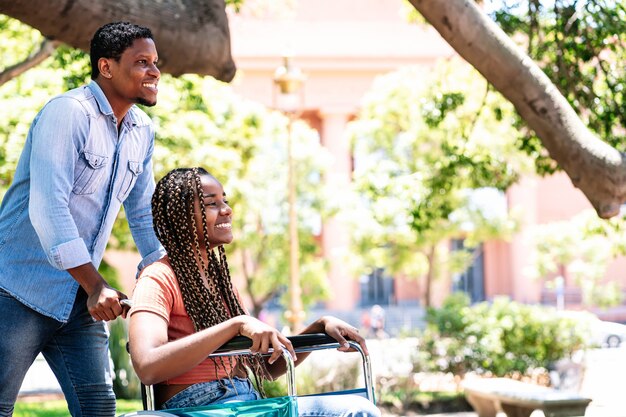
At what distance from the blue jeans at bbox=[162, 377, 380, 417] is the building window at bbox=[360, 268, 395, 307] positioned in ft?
135

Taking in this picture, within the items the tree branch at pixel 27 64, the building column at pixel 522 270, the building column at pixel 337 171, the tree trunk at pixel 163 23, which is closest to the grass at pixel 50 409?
the tree branch at pixel 27 64

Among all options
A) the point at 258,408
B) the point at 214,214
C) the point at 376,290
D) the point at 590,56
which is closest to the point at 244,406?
the point at 258,408

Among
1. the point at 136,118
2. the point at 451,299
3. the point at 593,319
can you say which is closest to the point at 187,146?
the point at 451,299

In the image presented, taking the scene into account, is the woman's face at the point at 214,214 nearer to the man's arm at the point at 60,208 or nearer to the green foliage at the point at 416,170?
the man's arm at the point at 60,208

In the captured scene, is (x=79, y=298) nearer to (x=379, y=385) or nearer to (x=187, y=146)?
(x=379, y=385)

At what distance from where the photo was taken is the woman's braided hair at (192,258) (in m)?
3.14

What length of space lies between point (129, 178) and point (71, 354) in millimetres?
594

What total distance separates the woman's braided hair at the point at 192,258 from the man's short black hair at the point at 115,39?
1.36 feet

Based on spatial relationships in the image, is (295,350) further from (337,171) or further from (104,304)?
(337,171)

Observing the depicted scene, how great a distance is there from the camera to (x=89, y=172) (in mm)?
3229

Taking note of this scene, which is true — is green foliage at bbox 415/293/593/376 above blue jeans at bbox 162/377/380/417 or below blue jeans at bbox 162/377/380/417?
below

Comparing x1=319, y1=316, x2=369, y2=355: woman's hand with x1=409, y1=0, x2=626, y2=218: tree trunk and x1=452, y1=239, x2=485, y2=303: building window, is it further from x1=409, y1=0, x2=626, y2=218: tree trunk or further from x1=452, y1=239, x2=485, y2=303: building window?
x1=452, y1=239, x2=485, y2=303: building window

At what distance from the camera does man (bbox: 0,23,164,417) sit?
3.04 m

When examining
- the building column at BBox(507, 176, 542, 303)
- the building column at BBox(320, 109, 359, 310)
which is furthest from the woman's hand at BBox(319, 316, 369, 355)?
Answer: the building column at BBox(507, 176, 542, 303)
